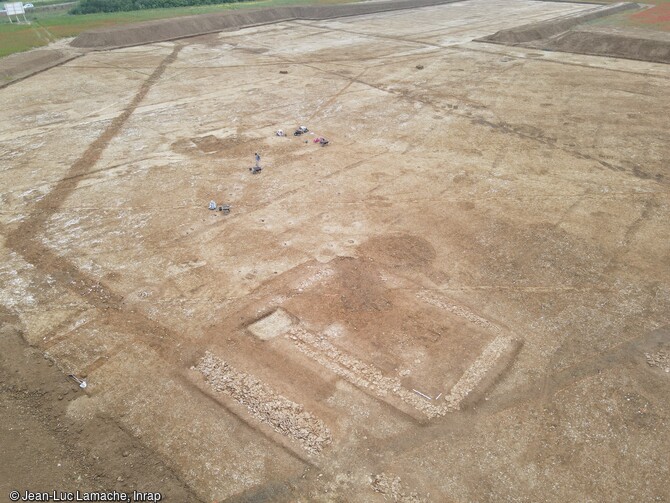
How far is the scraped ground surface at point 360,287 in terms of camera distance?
7.48 meters

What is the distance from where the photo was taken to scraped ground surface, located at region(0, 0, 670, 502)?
7.48 metres

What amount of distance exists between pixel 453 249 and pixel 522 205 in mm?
3447

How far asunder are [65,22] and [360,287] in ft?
149

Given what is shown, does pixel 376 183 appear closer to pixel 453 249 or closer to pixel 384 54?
pixel 453 249

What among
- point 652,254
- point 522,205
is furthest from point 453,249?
point 652,254

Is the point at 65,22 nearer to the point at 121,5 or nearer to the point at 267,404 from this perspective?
the point at 121,5

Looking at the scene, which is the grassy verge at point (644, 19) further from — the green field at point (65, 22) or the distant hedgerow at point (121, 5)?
the distant hedgerow at point (121, 5)

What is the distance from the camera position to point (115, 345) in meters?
9.43

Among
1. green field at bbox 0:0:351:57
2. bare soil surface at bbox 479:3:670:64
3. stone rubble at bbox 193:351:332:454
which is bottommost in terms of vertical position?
stone rubble at bbox 193:351:332:454

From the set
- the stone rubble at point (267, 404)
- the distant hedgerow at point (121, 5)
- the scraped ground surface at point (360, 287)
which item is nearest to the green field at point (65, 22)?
the distant hedgerow at point (121, 5)

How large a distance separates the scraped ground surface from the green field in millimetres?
17222

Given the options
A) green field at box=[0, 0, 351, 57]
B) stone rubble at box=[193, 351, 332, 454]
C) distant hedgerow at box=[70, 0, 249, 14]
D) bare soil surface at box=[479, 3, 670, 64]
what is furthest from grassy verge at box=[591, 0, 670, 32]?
distant hedgerow at box=[70, 0, 249, 14]

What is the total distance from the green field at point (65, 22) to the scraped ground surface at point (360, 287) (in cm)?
1722

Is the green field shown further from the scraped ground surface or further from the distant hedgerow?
the scraped ground surface
